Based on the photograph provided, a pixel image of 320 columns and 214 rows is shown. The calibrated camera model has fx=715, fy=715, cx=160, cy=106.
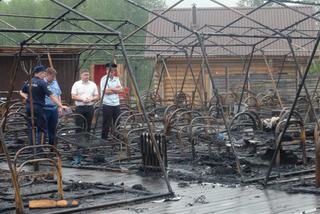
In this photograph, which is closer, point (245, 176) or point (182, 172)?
point (245, 176)

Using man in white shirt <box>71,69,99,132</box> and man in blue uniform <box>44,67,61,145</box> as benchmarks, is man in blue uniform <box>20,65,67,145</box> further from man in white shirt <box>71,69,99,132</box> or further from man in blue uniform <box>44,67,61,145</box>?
man in white shirt <box>71,69,99,132</box>

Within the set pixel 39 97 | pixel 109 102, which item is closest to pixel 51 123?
pixel 39 97

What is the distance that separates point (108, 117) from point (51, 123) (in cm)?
204

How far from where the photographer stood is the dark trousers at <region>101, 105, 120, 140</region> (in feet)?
49.9

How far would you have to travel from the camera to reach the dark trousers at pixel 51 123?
13391mm

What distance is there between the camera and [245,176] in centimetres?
1070

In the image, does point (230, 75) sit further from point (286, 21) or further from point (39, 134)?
point (39, 134)

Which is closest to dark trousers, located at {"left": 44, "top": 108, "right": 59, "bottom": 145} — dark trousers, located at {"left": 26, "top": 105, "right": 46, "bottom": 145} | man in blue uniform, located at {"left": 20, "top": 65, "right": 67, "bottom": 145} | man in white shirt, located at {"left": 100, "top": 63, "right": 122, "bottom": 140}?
dark trousers, located at {"left": 26, "top": 105, "right": 46, "bottom": 145}

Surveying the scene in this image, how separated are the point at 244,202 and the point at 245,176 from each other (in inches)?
80.7

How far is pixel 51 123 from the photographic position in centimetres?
1348

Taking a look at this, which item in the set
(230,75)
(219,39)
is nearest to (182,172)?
(230,75)

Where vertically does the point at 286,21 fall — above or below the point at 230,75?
above

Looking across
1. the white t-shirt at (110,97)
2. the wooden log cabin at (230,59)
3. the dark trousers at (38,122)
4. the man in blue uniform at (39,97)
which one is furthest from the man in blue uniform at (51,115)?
the wooden log cabin at (230,59)

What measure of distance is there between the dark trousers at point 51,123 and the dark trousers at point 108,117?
189 centimetres
